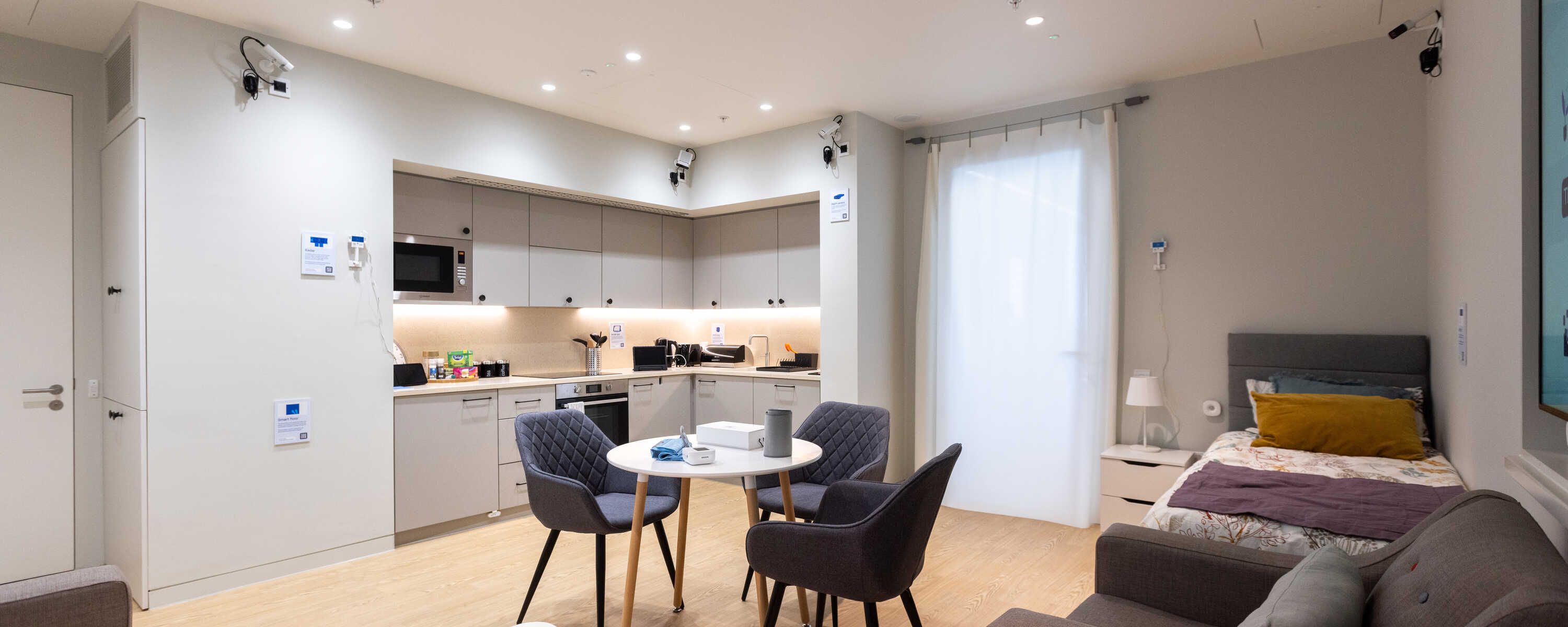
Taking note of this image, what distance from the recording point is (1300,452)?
11.1 feet

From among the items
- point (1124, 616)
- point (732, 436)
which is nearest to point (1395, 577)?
point (1124, 616)

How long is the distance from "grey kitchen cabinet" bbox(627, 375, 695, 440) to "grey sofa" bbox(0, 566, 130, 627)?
3.64 metres

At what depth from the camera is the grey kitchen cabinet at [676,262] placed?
6246 millimetres

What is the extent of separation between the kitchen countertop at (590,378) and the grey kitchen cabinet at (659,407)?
2.2 inches

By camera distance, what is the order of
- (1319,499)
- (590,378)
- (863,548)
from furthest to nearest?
(590,378) < (1319,499) < (863,548)

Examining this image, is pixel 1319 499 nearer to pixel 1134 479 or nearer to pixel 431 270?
pixel 1134 479

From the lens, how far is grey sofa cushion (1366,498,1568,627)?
98cm

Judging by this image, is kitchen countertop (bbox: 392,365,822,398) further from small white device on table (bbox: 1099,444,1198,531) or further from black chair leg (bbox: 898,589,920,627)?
black chair leg (bbox: 898,589,920,627)

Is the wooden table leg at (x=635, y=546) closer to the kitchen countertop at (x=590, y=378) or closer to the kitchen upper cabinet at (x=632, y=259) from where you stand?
the kitchen countertop at (x=590, y=378)

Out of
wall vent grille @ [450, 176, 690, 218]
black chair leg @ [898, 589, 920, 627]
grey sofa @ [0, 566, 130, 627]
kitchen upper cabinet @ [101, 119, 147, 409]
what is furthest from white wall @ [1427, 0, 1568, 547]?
kitchen upper cabinet @ [101, 119, 147, 409]

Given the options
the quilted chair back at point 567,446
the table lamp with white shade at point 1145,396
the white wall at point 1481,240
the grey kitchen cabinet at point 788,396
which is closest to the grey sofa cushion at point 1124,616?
the white wall at point 1481,240

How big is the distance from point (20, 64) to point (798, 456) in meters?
4.20

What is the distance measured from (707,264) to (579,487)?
3.77m

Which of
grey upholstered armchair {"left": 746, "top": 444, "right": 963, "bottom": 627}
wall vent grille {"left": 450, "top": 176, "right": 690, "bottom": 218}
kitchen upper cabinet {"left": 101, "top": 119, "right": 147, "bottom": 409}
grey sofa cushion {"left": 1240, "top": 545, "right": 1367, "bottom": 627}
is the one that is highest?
wall vent grille {"left": 450, "top": 176, "right": 690, "bottom": 218}
